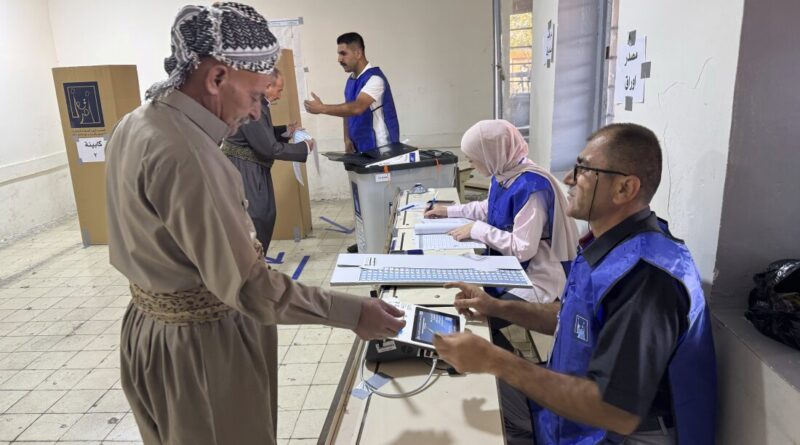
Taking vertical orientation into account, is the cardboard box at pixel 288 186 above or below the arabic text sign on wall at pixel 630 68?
below

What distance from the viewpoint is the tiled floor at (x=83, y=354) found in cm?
228

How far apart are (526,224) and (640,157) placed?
Answer: 0.82 metres

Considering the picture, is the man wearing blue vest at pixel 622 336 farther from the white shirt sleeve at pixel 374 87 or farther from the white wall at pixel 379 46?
the white wall at pixel 379 46

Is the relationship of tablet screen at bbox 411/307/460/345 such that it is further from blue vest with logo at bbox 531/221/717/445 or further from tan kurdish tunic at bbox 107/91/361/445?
blue vest with logo at bbox 531/221/717/445

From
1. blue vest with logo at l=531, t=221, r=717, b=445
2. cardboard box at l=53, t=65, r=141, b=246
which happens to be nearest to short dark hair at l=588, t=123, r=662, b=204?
blue vest with logo at l=531, t=221, r=717, b=445

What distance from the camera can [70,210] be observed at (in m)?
6.04

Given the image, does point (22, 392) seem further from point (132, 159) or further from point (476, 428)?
point (476, 428)

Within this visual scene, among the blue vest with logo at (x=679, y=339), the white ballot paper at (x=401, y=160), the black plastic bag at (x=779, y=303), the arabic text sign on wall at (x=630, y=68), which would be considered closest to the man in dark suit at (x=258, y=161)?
the white ballot paper at (x=401, y=160)

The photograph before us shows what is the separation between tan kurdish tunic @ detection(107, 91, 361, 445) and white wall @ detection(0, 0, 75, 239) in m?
5.04

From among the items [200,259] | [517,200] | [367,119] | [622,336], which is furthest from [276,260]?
[622,336]

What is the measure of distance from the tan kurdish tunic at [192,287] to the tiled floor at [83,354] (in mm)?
1006

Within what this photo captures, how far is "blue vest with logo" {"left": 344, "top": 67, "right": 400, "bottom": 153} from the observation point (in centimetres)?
408

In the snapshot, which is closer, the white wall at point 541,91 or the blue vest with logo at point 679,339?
the blue vest with logo at point 679,339

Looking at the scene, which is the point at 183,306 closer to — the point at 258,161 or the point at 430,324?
the point at 430,324
